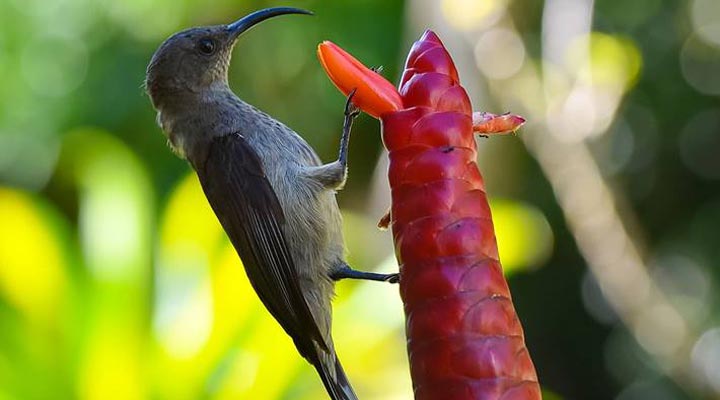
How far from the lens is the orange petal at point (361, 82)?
4.85 ft

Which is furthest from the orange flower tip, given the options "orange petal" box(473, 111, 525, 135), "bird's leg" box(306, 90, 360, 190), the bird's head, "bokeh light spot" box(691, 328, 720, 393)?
"bokeh light spot" box(691, 328, 720, 393)

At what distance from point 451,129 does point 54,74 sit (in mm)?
5243

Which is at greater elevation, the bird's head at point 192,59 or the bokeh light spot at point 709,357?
the bird's head at point 192,59

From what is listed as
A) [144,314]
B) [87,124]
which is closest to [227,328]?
[144,314]

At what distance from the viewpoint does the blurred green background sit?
15.4 ft

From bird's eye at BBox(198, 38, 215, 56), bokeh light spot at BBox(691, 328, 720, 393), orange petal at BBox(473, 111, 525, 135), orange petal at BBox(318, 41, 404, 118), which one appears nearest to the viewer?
orange petal at BBox(318, 41, 404, 118)

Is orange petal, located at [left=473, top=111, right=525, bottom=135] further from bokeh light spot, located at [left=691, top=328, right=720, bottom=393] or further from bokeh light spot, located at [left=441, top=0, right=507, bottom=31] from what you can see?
bokeh light spot, located at [left=691, top=328, right=720, bottom=393]

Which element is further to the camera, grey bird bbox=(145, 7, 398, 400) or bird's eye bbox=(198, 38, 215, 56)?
bird's eye bbox=(198, 38, 215, 56)

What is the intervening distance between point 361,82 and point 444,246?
0.89 feet

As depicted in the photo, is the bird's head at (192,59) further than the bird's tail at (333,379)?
Yes

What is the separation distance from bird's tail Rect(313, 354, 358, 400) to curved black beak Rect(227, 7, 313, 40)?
30.7 inches

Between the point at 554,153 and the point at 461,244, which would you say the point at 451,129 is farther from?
the point at 554,153

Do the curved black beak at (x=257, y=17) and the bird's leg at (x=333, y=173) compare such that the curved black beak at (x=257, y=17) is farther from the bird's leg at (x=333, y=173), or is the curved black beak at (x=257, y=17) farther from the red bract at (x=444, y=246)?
the red bract at (x=444, y=246)

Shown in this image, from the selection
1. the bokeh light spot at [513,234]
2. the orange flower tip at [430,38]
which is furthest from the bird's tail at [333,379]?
the bokeh light spot at [513,234]
